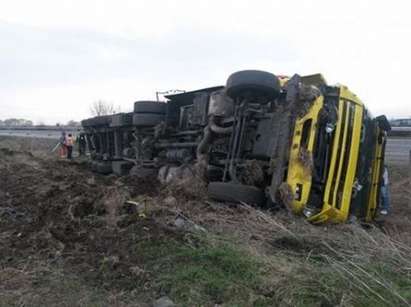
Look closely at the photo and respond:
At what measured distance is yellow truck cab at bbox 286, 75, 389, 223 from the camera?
484 cm

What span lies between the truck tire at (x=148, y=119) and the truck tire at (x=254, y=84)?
9.33ft

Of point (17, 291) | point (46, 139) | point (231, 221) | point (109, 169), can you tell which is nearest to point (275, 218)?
point (231, 221)

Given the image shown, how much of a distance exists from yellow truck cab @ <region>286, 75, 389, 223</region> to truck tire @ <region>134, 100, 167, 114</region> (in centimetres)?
358

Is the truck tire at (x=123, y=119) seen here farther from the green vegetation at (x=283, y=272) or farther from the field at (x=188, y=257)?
the green vegetation at (x=283, y=272)

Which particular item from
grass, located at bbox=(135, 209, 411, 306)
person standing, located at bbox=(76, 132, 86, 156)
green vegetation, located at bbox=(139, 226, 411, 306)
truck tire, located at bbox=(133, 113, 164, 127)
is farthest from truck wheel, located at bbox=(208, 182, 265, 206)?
person standing, located at bbox=(76, 132, 86, 156)

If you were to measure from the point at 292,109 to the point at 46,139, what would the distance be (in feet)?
78.4

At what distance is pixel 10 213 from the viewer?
519 centimetres

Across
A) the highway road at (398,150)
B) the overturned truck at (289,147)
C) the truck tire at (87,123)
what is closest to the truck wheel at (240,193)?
the overturned truck at (289,147)

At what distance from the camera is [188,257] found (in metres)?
3.45

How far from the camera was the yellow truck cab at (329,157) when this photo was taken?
484 cm

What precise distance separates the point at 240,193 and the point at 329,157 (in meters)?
1.05

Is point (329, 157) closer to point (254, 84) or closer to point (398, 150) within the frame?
point (254, 84)

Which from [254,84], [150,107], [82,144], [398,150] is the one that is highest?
[254,84]

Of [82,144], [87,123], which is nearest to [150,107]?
[87,123]
